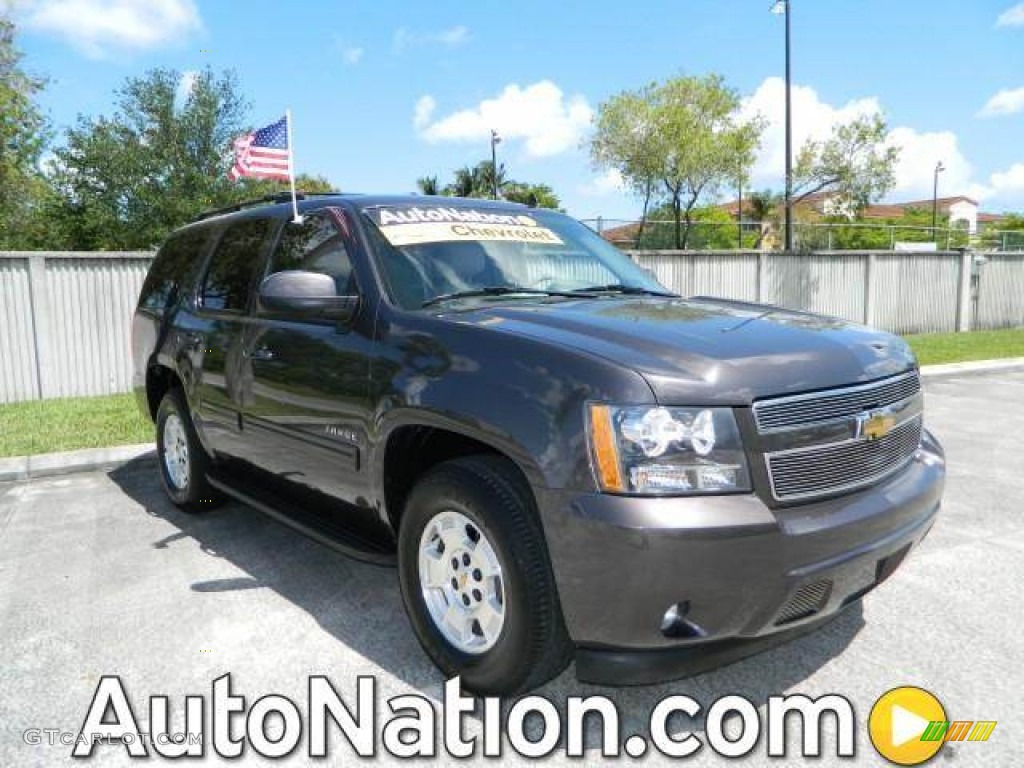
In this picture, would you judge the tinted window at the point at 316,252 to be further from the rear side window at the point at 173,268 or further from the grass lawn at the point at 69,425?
the grass lawn at the point at 69,425

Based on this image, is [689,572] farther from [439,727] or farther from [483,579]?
[439,727]

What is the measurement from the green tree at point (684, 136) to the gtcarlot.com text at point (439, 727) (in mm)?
31071

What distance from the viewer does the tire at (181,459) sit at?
5016 mm

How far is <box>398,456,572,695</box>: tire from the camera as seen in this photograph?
2594 mm

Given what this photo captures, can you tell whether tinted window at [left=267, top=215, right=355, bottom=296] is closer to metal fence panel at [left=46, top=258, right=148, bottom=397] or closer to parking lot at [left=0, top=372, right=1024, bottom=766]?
parking lot at [left=0, top=372, right=1024, bottom=766]

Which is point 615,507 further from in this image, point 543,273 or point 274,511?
point 274,511

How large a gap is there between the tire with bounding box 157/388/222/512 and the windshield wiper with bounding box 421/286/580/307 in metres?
2.33

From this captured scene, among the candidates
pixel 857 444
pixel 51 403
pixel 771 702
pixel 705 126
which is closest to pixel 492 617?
pixel 771 702

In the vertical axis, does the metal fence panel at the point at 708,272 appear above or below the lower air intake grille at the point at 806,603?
above

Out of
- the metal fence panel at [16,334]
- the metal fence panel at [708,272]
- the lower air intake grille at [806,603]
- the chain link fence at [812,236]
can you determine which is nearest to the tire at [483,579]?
the lower air intake grille at [806,603]

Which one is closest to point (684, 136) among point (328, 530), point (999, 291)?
point (999, 291)

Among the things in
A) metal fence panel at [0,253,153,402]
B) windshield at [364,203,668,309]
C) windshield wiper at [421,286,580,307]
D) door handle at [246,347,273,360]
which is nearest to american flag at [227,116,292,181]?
door handle at [246,347,273,360]

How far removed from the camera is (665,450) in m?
2.40

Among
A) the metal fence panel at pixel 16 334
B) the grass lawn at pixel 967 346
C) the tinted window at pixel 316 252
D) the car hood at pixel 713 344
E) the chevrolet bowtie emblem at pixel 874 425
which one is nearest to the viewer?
the car hood at pixel 713 344
